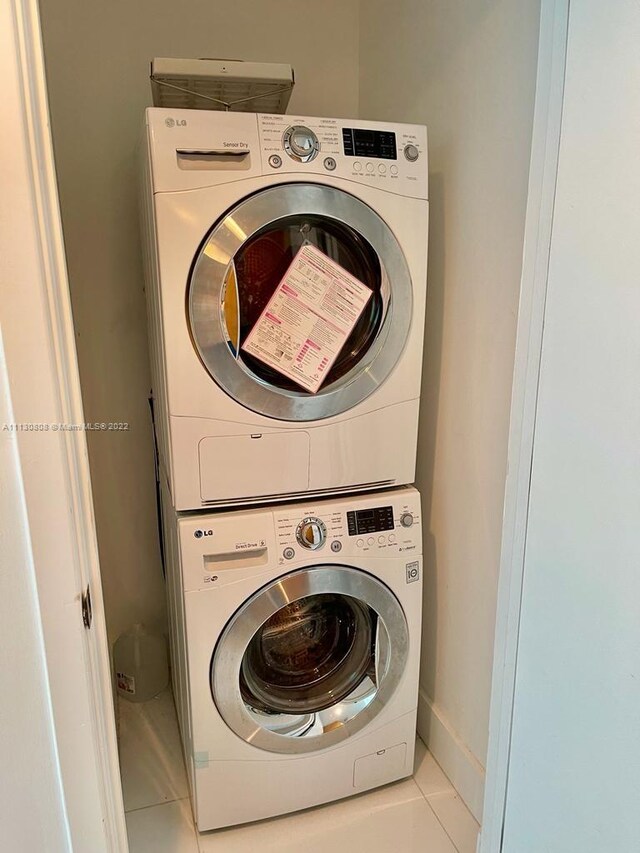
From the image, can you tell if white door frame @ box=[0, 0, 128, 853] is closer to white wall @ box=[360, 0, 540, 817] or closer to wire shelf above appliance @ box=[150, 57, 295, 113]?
wire shelf above appliance @ box=[150, 57, 295, 113]

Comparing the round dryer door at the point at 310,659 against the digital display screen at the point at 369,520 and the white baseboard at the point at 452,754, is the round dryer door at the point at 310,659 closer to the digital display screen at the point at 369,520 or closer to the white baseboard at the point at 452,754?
the digital display screen at the point at 369,520

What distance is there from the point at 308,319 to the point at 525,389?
0.49 metres

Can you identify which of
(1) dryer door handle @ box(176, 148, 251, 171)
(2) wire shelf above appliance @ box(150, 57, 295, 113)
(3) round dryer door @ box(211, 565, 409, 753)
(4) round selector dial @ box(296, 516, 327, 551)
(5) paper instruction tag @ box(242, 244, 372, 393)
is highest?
(2) wire shelf above appliance @ box(150, 57, 295, 113)

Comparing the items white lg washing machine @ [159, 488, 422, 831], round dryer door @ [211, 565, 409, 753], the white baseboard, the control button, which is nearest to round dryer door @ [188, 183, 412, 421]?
the control button

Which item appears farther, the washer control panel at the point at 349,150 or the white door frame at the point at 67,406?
the washer control panel at the point at 349,150

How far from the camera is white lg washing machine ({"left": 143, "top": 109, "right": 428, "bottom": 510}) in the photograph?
1.27m

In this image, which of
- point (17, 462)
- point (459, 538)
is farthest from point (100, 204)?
point (459, 538)

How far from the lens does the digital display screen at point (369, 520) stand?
1.48 meters

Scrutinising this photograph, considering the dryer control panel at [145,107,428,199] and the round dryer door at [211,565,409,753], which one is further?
the round dryer door at [211,565,409,753]

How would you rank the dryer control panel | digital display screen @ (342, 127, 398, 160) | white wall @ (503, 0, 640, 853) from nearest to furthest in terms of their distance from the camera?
white wall @ (503, 0, 640, 853) → the dryer control panel → digital display screen @ (342, 127, 398, 160)

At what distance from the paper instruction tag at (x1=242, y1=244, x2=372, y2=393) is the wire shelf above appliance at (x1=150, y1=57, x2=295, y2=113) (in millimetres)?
416

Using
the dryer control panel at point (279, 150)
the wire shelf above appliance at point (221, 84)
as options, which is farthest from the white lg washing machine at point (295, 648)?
the wire shelf above appliance at point (221, 84)

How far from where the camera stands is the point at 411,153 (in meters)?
1.40

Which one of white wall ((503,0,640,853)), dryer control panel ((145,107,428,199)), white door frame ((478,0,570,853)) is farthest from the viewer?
dryer control panel ((145,107,428,199))
